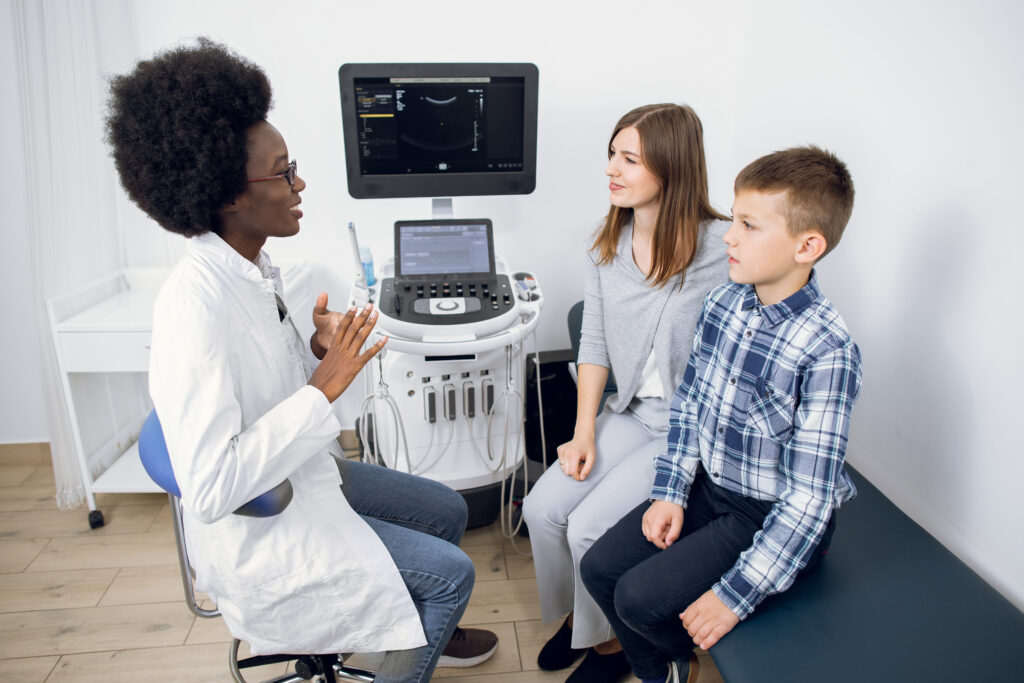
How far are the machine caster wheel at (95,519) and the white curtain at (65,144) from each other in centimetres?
Result: 14

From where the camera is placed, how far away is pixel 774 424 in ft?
3.61

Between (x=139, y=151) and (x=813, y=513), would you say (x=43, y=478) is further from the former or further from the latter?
(x=813, y=513)

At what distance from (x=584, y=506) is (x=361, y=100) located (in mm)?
1087

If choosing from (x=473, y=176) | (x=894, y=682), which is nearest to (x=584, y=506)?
(x=894, y=682)

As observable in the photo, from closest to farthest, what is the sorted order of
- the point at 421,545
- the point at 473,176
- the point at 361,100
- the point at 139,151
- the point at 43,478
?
the point at 139,151 → the point at 421,545 → the point at 361,100 → the point at 473,176 → the point at 43,478

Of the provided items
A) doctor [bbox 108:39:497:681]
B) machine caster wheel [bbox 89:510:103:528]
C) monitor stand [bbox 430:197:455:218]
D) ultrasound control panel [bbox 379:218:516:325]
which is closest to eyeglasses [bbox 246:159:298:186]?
doctor [bbox 108:39:497:681]

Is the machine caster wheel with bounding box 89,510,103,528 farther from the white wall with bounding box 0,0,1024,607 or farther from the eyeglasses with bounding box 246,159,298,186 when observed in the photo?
the eyeglasses with bounding box 246,159,298,186

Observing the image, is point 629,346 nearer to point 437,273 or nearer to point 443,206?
point 437,273

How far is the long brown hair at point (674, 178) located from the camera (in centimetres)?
131

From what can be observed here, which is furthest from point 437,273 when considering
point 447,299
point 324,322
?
point 324,322

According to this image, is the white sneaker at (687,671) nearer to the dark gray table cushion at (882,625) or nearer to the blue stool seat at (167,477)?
the dark gray table cushion at (882,625)

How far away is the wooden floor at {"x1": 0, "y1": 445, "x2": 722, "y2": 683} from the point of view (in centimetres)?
146

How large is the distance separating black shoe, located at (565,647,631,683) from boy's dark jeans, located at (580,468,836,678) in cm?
16

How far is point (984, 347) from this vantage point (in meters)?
1.15
